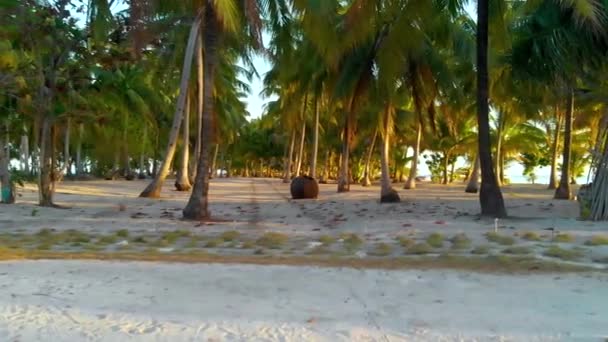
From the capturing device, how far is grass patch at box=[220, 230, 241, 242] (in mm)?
10641

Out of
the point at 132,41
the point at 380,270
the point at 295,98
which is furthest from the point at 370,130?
the point at 380,270

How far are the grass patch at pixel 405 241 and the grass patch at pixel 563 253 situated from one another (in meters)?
2.05

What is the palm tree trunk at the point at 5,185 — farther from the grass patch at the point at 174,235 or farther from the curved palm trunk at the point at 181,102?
the grass patch at the point at 174,235

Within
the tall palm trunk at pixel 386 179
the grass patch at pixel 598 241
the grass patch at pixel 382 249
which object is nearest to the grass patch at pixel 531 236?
the grass patch at pixel 598 241

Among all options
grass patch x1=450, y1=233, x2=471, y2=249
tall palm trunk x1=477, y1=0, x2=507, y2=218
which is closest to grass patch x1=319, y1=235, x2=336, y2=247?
grass patch x1=450, y1=233, x2=471, y2=249

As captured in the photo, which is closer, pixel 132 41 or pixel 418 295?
pixel 418 295

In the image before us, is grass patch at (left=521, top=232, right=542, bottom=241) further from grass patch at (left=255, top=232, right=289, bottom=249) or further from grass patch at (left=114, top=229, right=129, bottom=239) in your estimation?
grass patch at (left=114, top=229, right=129, bottom=239)

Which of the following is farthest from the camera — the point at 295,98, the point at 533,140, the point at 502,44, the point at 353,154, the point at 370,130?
the point at 353,154

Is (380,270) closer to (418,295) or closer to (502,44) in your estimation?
(418,295)

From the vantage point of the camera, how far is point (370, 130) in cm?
3278

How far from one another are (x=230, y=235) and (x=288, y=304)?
580 centimetres

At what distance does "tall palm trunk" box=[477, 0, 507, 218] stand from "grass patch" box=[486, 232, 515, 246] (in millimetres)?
3622

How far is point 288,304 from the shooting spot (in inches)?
216

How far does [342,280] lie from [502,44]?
407 inches
